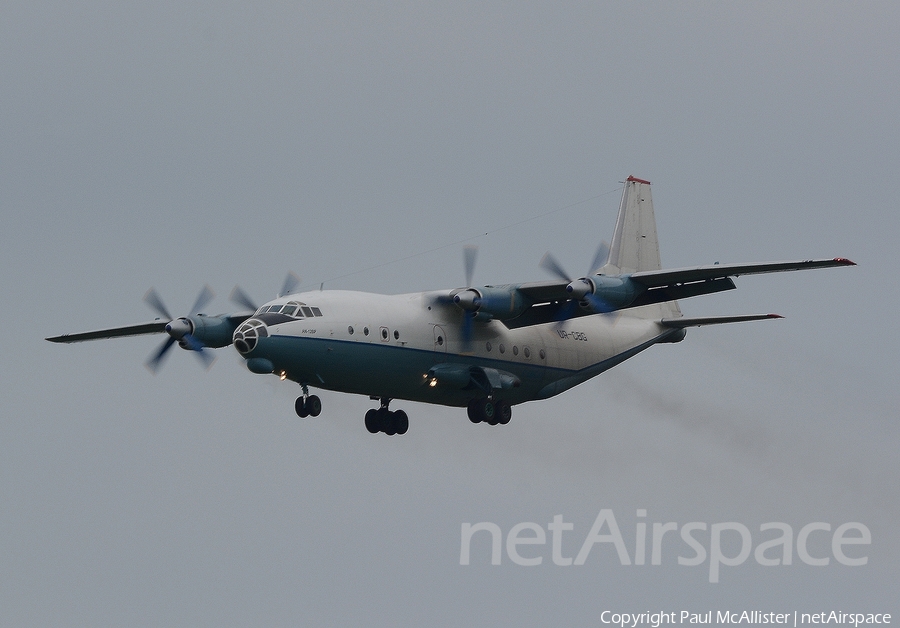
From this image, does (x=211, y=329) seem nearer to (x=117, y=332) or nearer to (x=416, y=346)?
(x=117, y=332)

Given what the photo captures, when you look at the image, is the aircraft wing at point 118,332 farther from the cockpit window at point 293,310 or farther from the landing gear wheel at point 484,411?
the landing gear wheel at point 484,411

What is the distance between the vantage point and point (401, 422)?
128ft

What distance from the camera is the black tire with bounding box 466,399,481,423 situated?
125ft

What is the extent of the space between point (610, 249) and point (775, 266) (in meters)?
10.4

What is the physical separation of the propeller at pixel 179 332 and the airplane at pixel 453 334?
3cm

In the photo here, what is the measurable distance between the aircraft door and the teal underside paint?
14 centimetres

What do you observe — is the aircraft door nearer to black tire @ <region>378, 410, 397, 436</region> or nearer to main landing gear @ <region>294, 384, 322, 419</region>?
black tire @ <region>378, 410, 397, 436</region>

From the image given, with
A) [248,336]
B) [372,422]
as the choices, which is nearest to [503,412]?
[372,422]

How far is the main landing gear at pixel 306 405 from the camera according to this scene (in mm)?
35594

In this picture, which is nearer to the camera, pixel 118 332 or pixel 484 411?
pixel 484 411

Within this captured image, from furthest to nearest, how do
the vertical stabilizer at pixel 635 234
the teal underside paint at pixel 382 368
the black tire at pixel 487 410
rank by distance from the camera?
the vertical stabilizer at pixel 635 234 < the black tire at pixel 487 410 < the teal underside paint at pixel 382 368

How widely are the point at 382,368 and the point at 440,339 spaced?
90.1 inches

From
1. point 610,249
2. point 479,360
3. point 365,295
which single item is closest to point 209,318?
point 365,295

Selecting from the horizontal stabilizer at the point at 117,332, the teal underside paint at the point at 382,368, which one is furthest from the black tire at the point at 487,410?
the horizontal stabilizer at the point at 117,332
